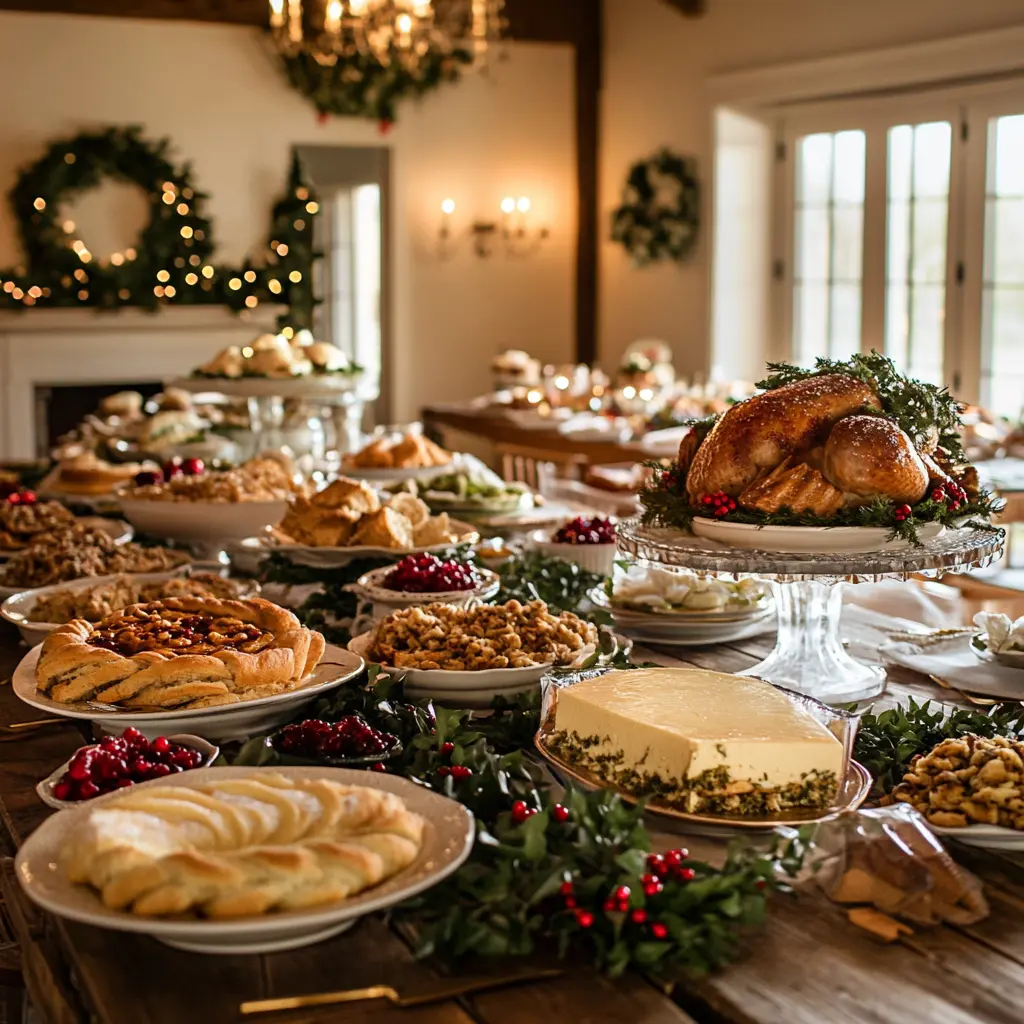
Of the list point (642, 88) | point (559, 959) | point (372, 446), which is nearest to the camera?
point (559, 959)

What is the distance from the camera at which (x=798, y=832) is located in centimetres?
124

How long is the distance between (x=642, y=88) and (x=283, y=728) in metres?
7.49

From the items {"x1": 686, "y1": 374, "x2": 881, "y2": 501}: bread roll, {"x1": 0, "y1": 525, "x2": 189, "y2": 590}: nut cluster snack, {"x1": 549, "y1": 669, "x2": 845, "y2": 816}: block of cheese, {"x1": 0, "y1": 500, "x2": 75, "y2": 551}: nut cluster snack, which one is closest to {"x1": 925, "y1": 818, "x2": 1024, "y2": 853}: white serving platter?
{"x1": 549, "y1": 669, "x2": 845, "y2": 816}: block of cheese

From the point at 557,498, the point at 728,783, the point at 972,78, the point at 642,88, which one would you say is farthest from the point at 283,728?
the point at 642,88

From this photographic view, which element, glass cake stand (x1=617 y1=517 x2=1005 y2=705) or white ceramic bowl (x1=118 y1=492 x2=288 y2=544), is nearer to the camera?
glass cake stand (x1=617 y1=517 x2=1005 y2=705)

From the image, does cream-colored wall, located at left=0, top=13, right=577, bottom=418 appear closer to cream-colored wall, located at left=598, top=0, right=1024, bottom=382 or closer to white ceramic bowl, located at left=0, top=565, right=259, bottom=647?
cream-colored wall, located at left=598, top=0, right=1024, bottom=382

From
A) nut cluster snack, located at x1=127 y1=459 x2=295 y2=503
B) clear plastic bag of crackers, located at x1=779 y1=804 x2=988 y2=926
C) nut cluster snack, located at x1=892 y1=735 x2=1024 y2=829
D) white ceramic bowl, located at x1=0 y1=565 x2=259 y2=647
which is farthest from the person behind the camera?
nut cluster snack, located at x1=127 y1=459 x2=295 y2=503

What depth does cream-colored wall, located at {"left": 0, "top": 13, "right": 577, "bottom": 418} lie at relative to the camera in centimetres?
745

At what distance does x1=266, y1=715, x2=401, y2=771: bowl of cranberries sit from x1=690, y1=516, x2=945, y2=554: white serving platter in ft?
1.69

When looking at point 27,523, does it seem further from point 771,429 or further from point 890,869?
point 890,869

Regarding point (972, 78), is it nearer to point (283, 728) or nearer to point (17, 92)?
point (17, 92)

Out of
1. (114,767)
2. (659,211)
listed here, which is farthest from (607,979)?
(659,211)

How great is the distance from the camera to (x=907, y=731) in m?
1.55

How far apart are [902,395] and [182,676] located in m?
0.98
